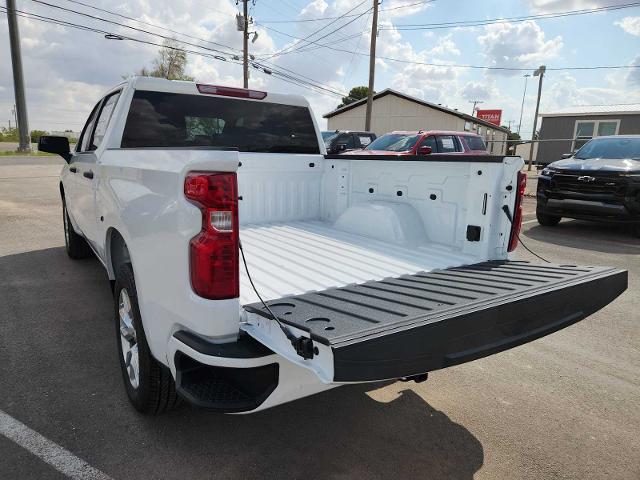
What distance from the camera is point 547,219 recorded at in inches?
377

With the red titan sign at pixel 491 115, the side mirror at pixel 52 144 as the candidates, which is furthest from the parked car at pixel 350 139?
the red titan sign at pixel 491 115

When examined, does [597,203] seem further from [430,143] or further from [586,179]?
[430,143]

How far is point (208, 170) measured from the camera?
5.98 ft

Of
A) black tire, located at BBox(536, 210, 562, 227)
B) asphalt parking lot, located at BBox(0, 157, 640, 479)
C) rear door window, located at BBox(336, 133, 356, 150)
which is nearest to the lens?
asphalt parking lot, located at BBox(0, 157, 640, 479)

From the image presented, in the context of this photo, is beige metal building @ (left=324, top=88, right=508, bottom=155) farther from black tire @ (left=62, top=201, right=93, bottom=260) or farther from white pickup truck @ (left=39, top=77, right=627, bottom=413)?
white pickup truck @ (left=39, top=77, right=627, bottom=413)

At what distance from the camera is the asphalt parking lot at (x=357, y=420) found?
7.65 feet

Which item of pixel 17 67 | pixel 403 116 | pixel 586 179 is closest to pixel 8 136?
pixel 17 67

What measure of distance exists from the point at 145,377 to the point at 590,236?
8859mm

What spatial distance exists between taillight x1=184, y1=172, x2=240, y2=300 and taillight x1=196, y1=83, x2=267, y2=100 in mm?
2295

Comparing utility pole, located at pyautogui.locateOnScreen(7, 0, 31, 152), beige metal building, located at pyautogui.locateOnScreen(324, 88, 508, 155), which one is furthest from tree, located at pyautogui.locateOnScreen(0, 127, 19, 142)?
beige metal building, located at pyautogui.locateOnScreen(324, 88, 508, 155)

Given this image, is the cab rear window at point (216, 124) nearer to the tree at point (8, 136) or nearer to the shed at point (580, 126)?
the shed at point (580, 126)

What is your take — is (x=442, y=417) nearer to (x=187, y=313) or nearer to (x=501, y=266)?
(x=501, y=266)

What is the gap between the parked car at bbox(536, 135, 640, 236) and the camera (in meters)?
7.97

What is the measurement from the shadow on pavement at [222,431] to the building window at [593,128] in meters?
28.0
